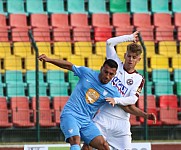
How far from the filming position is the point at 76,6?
1783cm

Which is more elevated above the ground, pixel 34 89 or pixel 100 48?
pixel 100 48

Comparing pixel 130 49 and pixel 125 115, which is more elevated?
pixel 130 49

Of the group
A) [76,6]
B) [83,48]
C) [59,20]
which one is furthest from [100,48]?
[76,6]

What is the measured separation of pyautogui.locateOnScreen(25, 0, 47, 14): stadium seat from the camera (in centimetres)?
1750

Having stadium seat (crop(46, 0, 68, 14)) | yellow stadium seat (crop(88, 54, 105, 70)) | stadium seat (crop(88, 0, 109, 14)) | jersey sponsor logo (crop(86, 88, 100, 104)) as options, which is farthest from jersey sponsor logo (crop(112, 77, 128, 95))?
stadium seat (crop(88, 0, 109, 14))

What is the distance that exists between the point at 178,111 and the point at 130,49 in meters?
5.91

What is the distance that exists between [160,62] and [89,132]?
7.57 meters

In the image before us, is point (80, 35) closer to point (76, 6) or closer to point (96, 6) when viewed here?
point (76, 6)

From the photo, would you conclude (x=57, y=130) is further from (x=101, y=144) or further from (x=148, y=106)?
(x=101, y=144)

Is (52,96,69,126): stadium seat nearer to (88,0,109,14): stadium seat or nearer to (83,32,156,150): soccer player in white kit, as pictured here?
(88,0,109,14): stadium seat

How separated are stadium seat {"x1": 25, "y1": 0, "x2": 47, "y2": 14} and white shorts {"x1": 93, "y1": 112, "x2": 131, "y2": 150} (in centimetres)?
798

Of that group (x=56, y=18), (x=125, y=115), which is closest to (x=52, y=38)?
(x=56, y=18)

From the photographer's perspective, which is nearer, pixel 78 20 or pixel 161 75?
pixel 161 75

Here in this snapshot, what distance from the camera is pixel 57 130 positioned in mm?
14148
